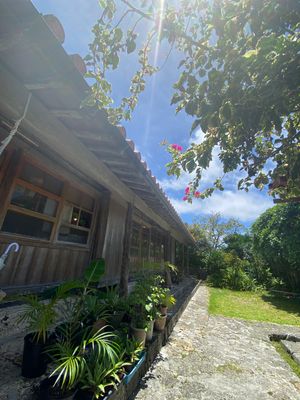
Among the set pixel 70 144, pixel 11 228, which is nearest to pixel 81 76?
pixel 70 144

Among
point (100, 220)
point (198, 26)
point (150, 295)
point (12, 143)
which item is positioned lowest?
point (150, 295)

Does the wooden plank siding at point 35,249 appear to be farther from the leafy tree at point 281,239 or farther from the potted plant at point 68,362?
the leafy tree at point 281,239

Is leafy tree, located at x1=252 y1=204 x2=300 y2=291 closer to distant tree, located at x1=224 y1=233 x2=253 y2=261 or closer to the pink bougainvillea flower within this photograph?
the pink bougainvillea flower

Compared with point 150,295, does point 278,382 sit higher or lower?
lower

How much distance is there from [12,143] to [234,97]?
9.49 ft

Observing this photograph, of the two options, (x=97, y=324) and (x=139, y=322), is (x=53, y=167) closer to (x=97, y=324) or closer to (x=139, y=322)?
(x=97, y=324)

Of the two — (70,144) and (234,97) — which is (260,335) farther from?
(70,144)

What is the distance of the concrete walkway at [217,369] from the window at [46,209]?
271cm

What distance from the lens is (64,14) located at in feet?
8.28

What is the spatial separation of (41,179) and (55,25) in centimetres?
278

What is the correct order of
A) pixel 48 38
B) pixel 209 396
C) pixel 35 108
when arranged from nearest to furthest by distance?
pixel 48 38 < pixel 35 108 < pixel 209 396

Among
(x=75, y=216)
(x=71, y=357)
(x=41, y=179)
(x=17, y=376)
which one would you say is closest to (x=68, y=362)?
(x=71, y=357)

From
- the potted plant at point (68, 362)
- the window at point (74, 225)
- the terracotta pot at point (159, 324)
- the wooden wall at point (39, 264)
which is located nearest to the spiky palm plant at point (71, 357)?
the potted plant at point (68, 362)

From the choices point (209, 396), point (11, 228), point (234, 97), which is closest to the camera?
point (234, 97)
